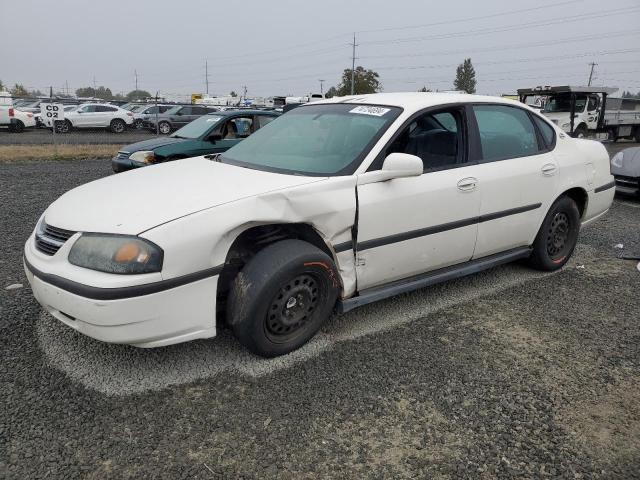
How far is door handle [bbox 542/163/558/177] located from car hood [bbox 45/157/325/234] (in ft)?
7.16

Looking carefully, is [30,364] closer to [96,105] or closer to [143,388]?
[143,388]

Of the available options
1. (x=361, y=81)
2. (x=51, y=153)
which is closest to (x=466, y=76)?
(x=361, y=81)

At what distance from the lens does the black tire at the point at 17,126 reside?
20.3m

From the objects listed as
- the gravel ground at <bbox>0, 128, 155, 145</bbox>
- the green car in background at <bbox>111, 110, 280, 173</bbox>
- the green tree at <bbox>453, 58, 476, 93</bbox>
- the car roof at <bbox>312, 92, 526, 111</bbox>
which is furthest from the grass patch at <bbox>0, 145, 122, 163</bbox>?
the green tree at <bbox>453, 58, 476, 93</bbox>

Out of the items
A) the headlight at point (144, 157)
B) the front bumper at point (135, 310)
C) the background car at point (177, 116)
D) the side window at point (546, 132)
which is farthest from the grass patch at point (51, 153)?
the side window at point (546, 132)

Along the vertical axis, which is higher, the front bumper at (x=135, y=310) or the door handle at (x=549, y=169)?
the door handle at (x=549, y=169)

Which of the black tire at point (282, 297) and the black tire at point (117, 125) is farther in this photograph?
the black tire at point (117, 125)

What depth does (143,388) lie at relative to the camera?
2617 millimetres

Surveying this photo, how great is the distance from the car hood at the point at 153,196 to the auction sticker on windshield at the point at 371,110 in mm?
814

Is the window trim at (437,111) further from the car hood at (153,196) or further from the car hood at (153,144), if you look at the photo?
the car hood at (153,144)

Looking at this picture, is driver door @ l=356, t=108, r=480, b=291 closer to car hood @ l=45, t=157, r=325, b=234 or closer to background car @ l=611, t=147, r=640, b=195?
car hood @ l=45, t=157, r=325, b=234

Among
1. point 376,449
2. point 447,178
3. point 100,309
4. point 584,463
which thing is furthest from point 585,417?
point 100,309

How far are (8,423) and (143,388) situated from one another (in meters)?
0.62

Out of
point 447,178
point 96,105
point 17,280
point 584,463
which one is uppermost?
point 96,105
